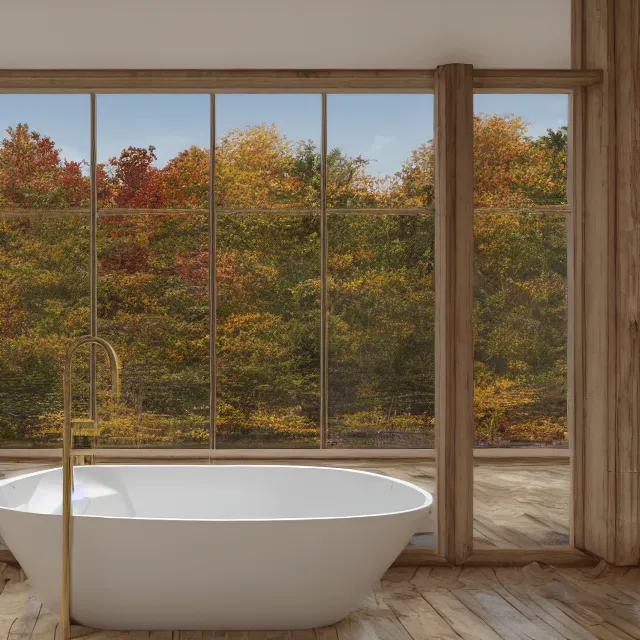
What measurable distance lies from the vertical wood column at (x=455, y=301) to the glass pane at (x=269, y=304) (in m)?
3.22

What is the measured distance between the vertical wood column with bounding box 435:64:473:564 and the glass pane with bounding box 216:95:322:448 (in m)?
3.22

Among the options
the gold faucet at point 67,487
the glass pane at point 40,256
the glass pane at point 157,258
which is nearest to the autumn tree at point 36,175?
the glass pane at point 40,256

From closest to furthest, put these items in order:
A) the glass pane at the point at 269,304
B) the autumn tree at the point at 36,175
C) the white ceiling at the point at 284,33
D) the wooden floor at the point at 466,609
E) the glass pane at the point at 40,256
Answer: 1. the wooden floor at the point at 466,609
2. the white ceiling at the point at 284,33
3. the glass pane at the point at 40,256
4. the glass pane at the point at 269,304
5. the autumn tree at the point at 36,175

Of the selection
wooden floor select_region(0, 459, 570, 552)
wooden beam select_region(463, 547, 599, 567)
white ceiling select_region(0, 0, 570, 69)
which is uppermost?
white ceiling select_region(0, 0, 570, 69)

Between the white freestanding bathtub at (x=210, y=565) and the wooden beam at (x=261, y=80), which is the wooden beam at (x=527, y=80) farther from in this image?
the white freestanding bathtub at (x=210, y=565)

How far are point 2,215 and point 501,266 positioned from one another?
434 centimetres

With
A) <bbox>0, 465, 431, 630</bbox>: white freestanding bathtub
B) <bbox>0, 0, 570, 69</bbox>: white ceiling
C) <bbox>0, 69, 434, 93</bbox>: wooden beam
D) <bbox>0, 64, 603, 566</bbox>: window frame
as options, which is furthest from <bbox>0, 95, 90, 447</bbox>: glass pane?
<bbox>0, 465, 431, 630</bbox>: white freestanding bathtub

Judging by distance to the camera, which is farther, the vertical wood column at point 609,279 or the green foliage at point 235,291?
the green foliage at point 235,291

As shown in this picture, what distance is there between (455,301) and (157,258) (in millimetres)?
3979

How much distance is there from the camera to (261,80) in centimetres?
308

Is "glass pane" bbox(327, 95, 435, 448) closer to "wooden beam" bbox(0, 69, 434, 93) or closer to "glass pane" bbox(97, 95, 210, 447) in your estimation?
"glass pane" bbox(97, 95, 210, 447)

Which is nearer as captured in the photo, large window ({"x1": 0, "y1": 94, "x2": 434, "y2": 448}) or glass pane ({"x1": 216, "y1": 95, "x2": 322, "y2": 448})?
large window ({"x1": 0, "y1": 94, "x2": 434, "y2": 448})

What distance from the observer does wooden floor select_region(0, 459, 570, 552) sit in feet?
10.4

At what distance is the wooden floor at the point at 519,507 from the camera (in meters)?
3.18
